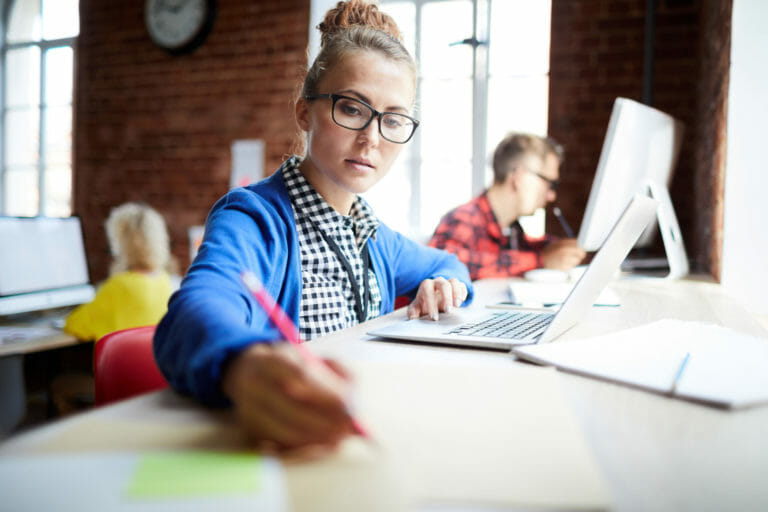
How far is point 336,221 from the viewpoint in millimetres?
1168

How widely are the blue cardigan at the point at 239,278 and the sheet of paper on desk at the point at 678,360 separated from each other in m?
0.39

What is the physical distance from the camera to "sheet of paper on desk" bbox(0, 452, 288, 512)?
0.34 m

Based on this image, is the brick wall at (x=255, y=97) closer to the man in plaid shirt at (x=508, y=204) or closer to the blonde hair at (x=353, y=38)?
the man in plaid shirt at (x=508, y=204)

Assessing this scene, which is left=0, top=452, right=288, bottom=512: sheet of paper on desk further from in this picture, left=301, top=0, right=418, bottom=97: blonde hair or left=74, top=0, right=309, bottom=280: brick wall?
left=74, top=0, right=309, bottom=280: brick wall

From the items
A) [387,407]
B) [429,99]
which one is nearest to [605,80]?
[429,99]

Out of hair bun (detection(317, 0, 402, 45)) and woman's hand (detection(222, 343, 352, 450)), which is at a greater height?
hair bun (detection(317, 0, 402, 45))

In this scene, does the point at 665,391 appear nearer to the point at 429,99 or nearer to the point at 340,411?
the point at 340,411

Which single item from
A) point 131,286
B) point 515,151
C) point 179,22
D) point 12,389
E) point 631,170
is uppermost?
point 179,22

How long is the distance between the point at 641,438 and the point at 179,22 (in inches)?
174

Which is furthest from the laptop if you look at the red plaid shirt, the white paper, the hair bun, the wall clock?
the wall clock

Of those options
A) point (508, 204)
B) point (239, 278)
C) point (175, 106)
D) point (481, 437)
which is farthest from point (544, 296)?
point (175, 106)

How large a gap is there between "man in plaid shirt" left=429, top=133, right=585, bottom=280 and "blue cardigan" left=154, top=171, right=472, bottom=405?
3.21ft

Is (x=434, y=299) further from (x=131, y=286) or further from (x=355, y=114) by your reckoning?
(x=131, y=286)

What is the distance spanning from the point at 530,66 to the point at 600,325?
8.53ft
